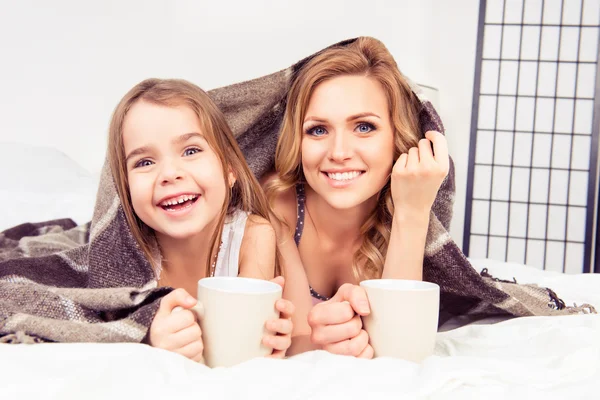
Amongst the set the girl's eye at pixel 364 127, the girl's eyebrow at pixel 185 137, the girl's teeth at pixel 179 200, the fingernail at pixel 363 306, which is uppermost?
the girl's eye at pixel 364 127

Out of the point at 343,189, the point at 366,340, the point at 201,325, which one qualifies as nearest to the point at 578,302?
the point at 343,189

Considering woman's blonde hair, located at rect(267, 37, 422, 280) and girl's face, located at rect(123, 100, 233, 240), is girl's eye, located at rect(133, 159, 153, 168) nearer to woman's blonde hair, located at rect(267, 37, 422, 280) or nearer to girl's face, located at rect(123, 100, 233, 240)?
girl's face, located at rect(123, 100, 233, 240)

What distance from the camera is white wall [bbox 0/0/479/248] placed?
212cm

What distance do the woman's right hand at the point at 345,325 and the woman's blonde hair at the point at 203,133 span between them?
1.22 feet

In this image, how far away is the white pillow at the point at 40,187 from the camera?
1541 mm

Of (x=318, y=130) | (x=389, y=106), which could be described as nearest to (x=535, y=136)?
(x=389, y=106)

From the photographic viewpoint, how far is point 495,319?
3.27 feet

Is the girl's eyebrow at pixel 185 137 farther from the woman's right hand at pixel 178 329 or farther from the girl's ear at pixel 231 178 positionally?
the woman's right hand at pixel 178 329

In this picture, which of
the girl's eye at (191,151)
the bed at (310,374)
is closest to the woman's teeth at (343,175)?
the girl's eye at (191,151)

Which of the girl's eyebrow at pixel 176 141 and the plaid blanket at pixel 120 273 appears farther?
the girl's eyebrow at pixel 176 141

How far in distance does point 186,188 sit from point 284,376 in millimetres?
411

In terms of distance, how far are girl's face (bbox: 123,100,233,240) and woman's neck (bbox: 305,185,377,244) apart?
0.27m

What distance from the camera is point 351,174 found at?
0.99 meters

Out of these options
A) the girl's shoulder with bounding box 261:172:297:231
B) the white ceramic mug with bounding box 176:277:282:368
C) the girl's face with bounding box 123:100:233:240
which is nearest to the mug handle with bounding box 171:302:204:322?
the white ceramic mug with bounding box 176:277:282:368
